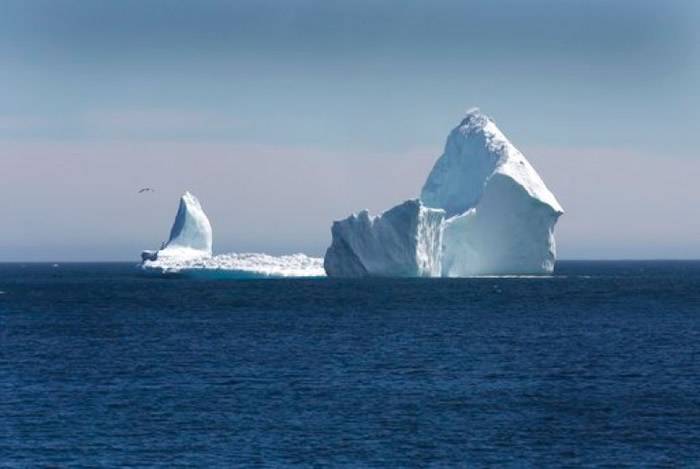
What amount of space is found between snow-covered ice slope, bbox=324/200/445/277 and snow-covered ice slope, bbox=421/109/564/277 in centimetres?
319

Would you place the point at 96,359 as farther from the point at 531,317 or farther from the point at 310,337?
the point at 531,317

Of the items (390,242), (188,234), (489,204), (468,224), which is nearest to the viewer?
(390,242)

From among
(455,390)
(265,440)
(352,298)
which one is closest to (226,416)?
(265,440)

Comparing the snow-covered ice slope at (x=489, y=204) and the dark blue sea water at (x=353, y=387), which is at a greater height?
the snow-covered ice slope at (x=489, y=204)

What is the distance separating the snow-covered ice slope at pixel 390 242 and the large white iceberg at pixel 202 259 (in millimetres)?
18062

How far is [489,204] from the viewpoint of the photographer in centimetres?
8494

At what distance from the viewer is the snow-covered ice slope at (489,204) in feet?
276

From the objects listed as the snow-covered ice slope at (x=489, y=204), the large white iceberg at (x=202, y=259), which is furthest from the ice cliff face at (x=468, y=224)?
the large white iceberg at (x=202, y=259)

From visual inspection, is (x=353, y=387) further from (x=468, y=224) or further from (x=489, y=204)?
(x=468, y=224)

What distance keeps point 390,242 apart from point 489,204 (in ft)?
24.9

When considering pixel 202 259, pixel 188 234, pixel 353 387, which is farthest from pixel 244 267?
pixel 353 387

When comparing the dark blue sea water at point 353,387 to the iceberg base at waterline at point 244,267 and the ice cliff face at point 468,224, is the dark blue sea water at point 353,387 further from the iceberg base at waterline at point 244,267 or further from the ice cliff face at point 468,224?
the iceberg base at waterline at point 244,267

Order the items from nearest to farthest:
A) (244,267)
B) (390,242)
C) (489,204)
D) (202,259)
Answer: (390,242)
(489,204)
(244,267)
(202,259)

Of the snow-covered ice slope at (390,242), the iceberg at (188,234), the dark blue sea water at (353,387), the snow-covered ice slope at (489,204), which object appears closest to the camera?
the dark blue sea water at (353,387)
